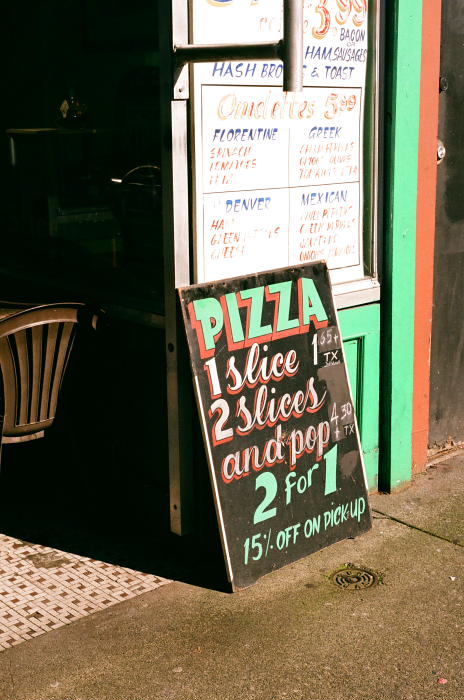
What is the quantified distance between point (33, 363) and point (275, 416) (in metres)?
1.04

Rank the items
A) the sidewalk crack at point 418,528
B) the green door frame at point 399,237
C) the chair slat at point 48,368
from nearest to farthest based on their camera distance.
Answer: the chair slat at point 48,368
the sidewalk crack at point 418,528
the green door frame at point 399,237

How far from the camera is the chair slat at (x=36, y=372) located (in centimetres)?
405

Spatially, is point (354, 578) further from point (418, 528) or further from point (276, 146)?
point (276, 146)

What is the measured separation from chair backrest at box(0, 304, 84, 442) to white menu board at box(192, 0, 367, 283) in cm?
67

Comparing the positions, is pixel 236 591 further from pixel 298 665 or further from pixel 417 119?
pixel 417 119

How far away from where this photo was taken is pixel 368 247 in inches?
185

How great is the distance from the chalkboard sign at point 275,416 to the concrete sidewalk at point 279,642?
16 centimetres

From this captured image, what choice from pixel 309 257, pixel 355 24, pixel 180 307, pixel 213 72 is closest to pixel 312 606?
pixel 180 307

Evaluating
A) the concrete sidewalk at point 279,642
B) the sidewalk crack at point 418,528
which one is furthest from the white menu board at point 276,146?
the concrete sidewalk at point 279,642

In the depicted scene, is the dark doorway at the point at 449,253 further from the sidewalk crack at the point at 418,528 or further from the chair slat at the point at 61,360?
the chair slat at the point at 61,360

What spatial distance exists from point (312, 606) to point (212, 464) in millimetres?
687

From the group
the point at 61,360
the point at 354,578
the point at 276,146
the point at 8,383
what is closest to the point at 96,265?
the point at 61,360

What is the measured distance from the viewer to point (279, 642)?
11.6ft

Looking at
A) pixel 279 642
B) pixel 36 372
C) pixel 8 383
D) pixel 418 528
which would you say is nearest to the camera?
pixel 279 642
